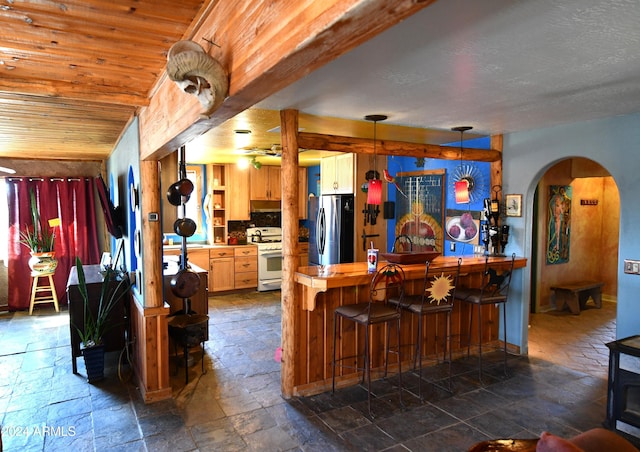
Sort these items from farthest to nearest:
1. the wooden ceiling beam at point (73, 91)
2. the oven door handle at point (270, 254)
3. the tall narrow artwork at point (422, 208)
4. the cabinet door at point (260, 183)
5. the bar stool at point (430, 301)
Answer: the cabinet door at point (260, 183) → the oven door handle at point (270, 254) → the tall narrow artwork at point (422, 208) → the bar stool at point (430, 301) → the wooden ceiling beam at point (73, 91)

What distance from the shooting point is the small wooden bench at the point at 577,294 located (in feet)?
19.6

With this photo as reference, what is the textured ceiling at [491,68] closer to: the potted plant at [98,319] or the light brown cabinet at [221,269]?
the potted plant at [98,319]

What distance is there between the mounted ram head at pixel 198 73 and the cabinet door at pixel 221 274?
5.69 metres

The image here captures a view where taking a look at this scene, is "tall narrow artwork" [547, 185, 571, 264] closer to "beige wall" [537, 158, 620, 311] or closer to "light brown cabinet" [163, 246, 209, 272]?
"beige wall" [537, 158, 620, 311]

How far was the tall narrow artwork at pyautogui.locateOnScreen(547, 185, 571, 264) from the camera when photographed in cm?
616

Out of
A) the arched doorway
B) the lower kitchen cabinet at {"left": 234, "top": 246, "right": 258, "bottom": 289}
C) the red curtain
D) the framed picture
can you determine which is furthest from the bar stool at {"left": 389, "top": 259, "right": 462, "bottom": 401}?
the red curtain

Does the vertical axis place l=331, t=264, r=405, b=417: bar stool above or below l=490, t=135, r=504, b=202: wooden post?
below

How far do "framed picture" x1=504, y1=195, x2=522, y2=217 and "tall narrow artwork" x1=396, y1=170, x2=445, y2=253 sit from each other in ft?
3.27

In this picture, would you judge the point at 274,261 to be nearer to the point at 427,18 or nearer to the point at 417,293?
the point at 417,293

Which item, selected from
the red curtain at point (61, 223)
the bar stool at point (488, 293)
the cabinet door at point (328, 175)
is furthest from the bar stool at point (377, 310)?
the red curtain at point (61, 223)

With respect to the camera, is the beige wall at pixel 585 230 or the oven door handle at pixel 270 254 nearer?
the beige wall at pixel 585 230

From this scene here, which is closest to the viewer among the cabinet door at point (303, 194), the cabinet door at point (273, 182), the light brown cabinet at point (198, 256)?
the light brown cabinet at point (198, 256)

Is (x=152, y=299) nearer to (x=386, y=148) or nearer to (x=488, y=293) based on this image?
(x=386, y=148)

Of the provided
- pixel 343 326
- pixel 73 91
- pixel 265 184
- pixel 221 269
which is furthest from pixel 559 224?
pixel 73 91
